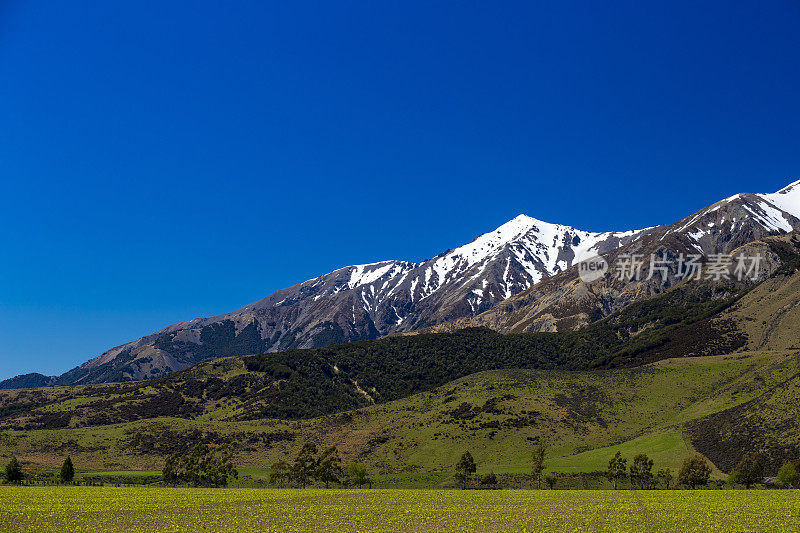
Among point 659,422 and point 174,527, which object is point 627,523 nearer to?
point 174,527

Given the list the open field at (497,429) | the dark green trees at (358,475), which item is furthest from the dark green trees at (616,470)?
the dark green trees at (358,475)

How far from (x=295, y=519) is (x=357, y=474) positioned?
67.4 m

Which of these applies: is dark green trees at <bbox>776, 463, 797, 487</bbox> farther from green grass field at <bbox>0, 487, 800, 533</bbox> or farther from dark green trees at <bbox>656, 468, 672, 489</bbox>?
green grass field at <bbox>0, 487, 800, 533</bbox>

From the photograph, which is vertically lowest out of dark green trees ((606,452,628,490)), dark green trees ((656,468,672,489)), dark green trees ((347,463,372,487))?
dark green trees ((656,468,672,489))

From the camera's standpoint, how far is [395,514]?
52031 millimetres

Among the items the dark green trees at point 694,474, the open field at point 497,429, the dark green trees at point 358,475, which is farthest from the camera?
the open field at point 497,429

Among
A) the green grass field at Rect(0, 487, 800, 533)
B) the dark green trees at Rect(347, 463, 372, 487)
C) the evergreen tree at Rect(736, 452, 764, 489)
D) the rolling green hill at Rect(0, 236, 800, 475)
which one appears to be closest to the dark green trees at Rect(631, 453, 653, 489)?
the evergreen tree at Rect(736, 452, 764, 489)

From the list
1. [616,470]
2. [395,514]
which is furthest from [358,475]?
[395,514]

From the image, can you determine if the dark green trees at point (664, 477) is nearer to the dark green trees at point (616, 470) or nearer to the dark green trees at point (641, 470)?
the dark green trees at point (641, 470)

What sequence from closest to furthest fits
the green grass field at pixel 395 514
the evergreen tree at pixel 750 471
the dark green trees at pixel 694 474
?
the green grass field at pixel 395 514 < the evergreen tree at pixel 750 471 < the dark green trees at pixel 694 474

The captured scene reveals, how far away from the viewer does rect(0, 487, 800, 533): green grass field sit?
139 feet

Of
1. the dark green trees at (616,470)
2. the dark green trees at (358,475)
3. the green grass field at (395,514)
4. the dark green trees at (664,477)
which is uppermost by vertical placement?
the green grass field at (395,514)

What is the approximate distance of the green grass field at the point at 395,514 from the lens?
1663 inches

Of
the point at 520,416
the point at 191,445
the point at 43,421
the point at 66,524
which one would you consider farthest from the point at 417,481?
the point at 43,421
